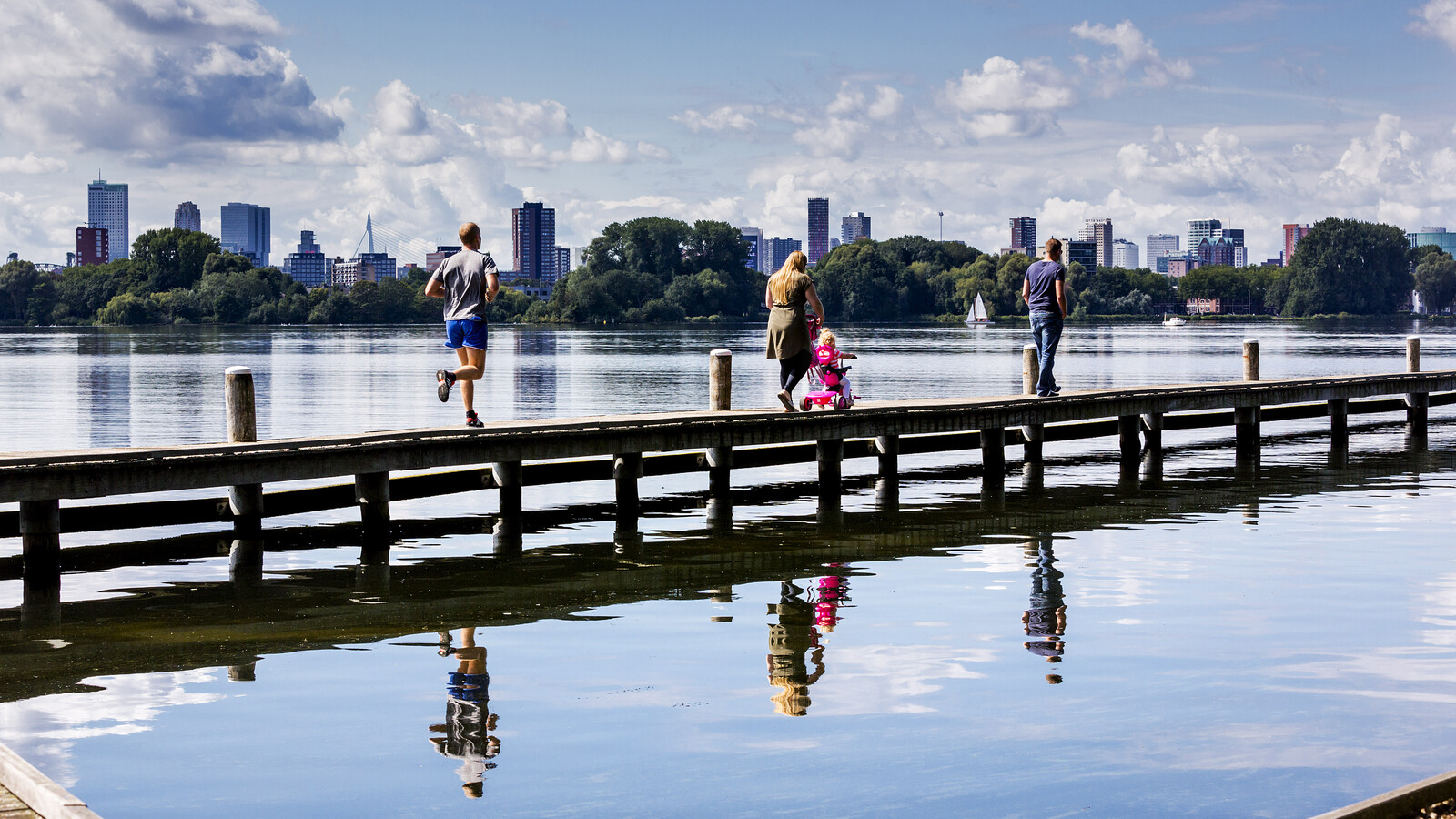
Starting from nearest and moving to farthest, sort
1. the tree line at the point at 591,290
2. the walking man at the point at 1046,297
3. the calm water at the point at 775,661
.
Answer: the calm water at the point at 775,661
the walking man at the point at 1046,297
the tree line at the point at 591,290

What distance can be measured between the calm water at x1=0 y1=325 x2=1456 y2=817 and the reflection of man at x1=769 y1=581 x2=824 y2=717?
0.11ft

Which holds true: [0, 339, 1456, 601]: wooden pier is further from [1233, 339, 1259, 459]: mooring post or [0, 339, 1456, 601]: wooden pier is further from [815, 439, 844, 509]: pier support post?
[1233, 339, 1259, 459]: mooring post

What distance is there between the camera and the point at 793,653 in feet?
33.1

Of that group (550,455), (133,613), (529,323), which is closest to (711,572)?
(550,455)

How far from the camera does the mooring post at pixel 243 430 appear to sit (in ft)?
46.6

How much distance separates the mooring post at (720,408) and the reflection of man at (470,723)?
8319mm

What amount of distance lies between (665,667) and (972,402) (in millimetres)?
11653

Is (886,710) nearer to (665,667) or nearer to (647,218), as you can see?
(665,667)

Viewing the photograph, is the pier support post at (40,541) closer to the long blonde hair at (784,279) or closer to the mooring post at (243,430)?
the mooring post at (243,430)

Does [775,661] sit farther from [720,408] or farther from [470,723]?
[720,408]

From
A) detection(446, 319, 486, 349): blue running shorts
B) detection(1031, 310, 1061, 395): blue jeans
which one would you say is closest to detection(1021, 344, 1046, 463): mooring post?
detection(1031, 310, 1061, 395): blue jeans

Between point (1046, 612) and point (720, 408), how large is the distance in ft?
24.5

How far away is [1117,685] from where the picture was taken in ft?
29.9

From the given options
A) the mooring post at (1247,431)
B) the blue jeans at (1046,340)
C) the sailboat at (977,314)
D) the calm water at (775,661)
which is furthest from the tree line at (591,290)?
the calm water at (775,661)
